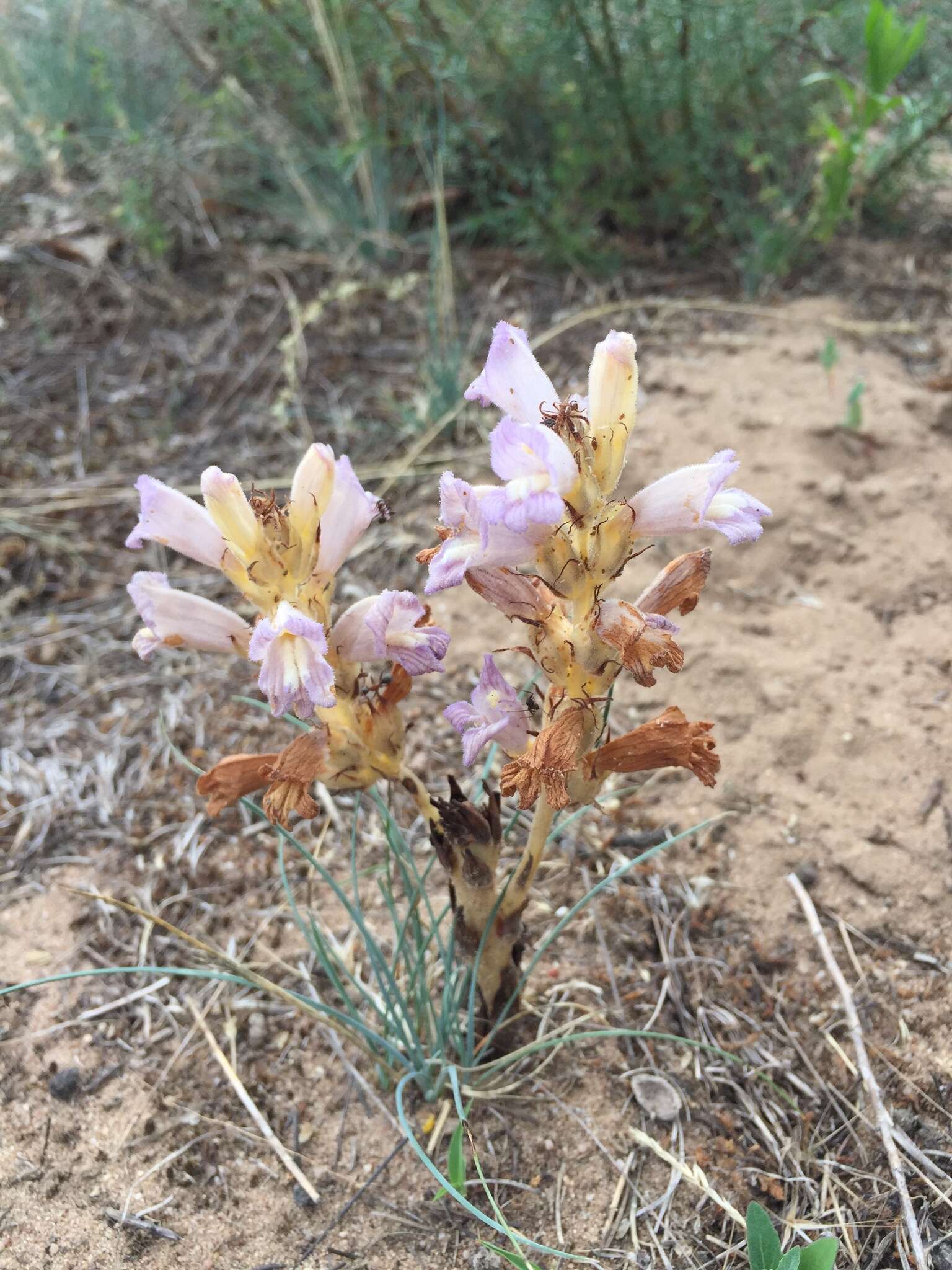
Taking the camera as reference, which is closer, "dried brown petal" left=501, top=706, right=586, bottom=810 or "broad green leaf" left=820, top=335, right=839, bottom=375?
"dried brown petal" left=501, top=706, right=586, bottom=810

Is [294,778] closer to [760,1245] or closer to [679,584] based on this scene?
[679,584]

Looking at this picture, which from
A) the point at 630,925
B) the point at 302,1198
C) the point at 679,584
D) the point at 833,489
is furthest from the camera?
the point at 833,489

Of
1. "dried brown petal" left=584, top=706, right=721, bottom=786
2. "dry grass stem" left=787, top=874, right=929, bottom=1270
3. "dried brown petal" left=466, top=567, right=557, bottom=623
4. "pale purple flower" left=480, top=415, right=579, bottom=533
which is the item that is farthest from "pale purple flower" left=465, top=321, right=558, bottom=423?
"dry grass stem" left=787, top=874, right=929, bottom=1270

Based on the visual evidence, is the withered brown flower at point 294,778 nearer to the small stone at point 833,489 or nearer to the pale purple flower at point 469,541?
the pale purple flower at point 469,541

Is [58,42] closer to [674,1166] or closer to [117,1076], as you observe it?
[117,1076]

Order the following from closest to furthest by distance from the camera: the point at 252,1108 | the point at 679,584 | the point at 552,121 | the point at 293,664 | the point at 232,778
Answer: the point at 293,664 < the point at 679,584 < the point at 232,778 < the point at 252,1108 < the point at 552,121

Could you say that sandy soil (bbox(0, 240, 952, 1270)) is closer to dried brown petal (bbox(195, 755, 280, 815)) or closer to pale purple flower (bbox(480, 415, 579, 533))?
dried brown petal (bbox(195, 755, 280, 815))

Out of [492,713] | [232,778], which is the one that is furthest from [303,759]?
[492,713]
